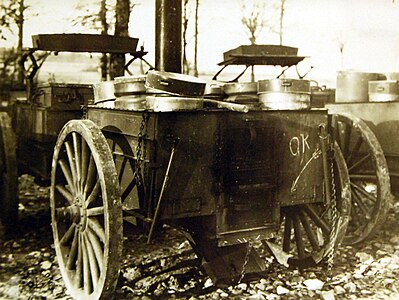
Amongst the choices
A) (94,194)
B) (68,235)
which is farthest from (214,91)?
(68,235)

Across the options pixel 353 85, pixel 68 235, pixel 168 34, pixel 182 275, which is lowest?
pixel 182 275

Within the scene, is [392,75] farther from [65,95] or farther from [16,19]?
[16,19]

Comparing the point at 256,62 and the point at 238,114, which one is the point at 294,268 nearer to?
the point at 238,114

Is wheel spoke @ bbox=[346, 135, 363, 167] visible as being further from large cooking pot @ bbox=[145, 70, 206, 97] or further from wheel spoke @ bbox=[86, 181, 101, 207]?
wheel spoke @ bbox=[86, 181, 101, 207]

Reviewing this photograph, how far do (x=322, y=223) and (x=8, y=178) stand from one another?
327cm

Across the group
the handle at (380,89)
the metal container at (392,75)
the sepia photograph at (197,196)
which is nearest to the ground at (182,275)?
the sepia photograph at (197,196)

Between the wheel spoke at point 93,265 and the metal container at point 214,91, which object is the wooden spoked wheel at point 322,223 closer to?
the metal container at point 214,91

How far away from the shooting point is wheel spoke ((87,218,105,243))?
313 centimetres

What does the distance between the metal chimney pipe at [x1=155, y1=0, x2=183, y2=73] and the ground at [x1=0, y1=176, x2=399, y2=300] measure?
6.29 ft

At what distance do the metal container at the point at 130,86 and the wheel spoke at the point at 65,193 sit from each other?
918 mm

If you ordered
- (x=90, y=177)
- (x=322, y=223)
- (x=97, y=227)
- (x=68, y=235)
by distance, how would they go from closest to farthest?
1. (x=97, y=227)
2. (x=90, y=177)
3. (x=68, y=235)
4. (x=322, y=223)

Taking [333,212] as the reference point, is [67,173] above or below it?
above

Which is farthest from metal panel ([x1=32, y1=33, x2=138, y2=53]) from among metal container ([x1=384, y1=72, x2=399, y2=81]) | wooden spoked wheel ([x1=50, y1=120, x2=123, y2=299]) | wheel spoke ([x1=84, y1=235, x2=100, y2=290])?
metal container ([x1=384, y1=72, x2=399, y2=81])

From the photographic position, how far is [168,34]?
16.0ft
